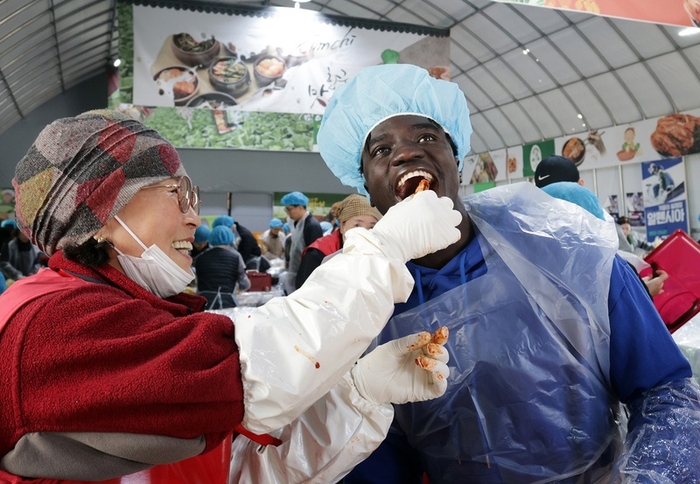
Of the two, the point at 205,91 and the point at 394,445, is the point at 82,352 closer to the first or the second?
the point at 394,445

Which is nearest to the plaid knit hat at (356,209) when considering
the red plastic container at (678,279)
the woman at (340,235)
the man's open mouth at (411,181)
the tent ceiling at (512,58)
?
the woman at (340,235)

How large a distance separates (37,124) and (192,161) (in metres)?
5.97

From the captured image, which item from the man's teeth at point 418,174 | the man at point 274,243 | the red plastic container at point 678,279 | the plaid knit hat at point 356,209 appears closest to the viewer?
the man's teeth at point 418,174

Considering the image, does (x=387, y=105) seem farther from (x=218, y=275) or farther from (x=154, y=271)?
(x=218, y=275)

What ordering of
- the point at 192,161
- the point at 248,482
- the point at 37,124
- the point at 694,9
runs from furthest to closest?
the point at 37,124
the point at 192,161
the point at 694,9
the point at 248,482

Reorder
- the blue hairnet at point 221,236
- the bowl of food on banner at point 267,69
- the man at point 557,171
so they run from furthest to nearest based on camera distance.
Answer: the bowl of food on banner at point 267,69 < the blue hairnet at point 221,236 < the man at point 557,171

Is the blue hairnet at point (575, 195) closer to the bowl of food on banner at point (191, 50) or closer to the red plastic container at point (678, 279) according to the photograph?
the red plastic container at point (678, 279)

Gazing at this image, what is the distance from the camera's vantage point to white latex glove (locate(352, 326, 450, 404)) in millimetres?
1415

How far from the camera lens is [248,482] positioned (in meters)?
1.46

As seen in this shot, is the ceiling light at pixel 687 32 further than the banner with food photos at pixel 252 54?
Yes

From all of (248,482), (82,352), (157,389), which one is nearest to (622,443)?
(248,482)

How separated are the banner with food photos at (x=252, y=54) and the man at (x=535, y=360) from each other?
6010mm

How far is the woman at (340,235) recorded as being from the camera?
4.51 meters

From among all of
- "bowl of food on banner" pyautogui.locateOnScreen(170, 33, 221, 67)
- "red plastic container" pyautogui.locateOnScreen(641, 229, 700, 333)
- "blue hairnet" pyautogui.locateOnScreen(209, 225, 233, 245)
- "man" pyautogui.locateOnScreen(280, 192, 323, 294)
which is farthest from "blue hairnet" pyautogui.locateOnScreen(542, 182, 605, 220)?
"bowl of food on banner" pyautogui.locateOnScreen(170, 33, 221, 67)
